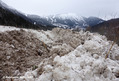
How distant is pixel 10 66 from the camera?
4641mm

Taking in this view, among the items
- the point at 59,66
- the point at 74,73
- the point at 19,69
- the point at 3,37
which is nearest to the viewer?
the point at 74,73

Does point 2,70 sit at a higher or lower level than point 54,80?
lower

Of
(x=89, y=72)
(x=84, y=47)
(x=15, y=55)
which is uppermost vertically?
(x=84, y=47)

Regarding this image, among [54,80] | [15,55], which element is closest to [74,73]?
[54,80]

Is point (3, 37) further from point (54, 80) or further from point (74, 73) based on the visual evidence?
point (74, 73)

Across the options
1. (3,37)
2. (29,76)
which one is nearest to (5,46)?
(3,37)

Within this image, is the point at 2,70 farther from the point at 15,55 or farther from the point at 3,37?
the point at 3,37

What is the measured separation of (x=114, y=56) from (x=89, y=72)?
3364 millimetres

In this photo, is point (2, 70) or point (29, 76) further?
point (2, 70)

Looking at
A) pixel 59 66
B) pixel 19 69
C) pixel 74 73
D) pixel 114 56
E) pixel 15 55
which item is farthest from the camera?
pixel 15 55

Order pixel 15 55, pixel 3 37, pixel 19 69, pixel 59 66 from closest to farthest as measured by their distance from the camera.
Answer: pixel 59 66
pixel 19 69
pixel 15 55
pixel 3 37

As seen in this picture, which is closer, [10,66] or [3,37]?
[10,66]

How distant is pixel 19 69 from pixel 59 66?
3.01 metres

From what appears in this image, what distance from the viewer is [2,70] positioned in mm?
4195
